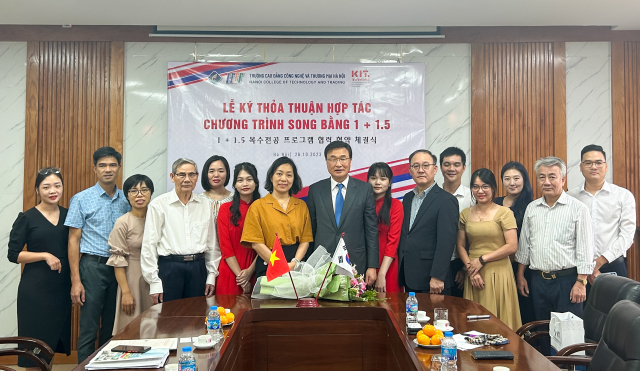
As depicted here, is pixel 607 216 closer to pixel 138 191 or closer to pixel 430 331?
pixel 430 331

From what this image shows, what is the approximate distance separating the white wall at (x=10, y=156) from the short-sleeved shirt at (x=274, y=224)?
8.68ft

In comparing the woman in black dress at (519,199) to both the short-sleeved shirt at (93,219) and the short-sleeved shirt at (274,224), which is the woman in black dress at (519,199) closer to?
the short-sleeved shirt at (274,224)

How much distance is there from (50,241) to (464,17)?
3.92 metres

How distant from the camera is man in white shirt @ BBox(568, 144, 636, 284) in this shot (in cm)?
407

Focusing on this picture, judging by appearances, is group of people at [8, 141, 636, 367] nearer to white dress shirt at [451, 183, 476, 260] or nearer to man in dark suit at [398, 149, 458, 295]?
man in dark suit at [398, 149, 458, 295]

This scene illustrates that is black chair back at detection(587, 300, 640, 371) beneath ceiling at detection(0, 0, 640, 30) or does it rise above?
beneath

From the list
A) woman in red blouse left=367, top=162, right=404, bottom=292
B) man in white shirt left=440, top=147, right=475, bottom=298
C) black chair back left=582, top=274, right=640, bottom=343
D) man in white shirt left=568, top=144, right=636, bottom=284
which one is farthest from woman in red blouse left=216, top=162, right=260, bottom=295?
man in white shirt left=568, top=144, right=636, bottom=284

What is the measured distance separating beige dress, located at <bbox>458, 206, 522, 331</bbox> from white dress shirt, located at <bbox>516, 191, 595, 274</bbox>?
204 mm

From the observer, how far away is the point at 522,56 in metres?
4.92

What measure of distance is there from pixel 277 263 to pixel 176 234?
40.9 inches

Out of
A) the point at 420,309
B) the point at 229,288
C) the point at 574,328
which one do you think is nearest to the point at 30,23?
the point at 229,288

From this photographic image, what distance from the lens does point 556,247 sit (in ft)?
12.0

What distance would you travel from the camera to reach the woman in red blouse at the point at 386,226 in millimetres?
3766

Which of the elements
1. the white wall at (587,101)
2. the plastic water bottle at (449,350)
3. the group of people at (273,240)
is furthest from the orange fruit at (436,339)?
the white wall at (587,101)
